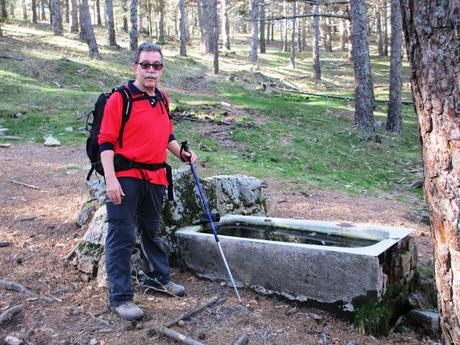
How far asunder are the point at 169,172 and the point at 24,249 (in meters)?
2.21

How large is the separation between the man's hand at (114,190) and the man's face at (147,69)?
0.85m

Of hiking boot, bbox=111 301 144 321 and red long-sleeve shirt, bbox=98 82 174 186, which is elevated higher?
red long-sleeve shirt, bbox=98 82 174 186

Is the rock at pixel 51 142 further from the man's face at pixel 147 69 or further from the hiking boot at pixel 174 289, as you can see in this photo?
the man's face at pixel 147 69

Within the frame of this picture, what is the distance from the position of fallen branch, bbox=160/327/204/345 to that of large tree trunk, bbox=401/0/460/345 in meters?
1.75

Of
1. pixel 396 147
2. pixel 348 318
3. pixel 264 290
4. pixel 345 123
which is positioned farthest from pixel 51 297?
pixel 345 123

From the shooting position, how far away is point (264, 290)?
15.2 ft

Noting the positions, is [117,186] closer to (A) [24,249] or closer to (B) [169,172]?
(B) [169,172]

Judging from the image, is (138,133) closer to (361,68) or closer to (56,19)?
(361,68)

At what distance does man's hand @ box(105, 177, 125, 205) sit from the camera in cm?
372

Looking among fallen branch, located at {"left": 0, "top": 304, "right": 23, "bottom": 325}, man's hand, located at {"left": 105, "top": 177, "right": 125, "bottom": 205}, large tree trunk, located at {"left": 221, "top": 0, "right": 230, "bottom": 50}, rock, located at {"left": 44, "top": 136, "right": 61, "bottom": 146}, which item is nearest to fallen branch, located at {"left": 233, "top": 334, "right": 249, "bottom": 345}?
man's hand, located at {"left": 105, "top": 177, "right": 125, "bottom": 205}

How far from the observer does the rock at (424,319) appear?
4359mm

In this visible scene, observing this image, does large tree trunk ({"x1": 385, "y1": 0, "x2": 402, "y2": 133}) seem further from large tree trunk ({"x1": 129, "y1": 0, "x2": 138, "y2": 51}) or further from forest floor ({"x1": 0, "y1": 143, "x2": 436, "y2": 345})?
large tree trunk ({"x1": 129, "y1": 0, "x2": 138, "y2": 51})

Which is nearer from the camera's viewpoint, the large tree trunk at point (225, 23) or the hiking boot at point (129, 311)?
the hiking boot at point (129, 311)

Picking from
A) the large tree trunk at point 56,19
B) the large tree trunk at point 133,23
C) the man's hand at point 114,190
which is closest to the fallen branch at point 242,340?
the man's hand at point 114,190
